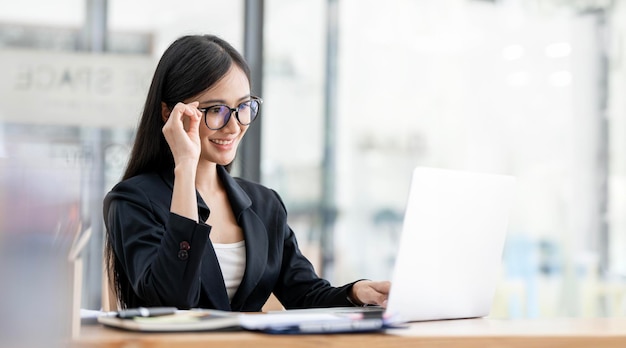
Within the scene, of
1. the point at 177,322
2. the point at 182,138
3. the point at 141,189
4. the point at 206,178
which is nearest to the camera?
the point at 177,322

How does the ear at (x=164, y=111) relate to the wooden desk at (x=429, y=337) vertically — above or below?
above

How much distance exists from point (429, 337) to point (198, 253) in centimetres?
47

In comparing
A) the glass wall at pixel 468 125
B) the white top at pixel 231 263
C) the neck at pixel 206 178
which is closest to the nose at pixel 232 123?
the neck at pixel 206 178

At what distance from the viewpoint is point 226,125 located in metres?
2.00

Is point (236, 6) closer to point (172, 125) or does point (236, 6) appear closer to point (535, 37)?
point (535, 37)

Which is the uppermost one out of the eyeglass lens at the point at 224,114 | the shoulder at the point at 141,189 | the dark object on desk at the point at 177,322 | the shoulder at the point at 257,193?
the eyeglass lens at the point at 224,114

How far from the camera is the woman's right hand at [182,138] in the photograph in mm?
1734

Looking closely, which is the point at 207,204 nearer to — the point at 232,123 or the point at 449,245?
the point at 232,123

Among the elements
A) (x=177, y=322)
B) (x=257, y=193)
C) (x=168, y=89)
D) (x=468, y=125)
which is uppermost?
(x=168, y=89)

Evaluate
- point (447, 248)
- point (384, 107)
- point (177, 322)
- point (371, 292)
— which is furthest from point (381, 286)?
point (384, 107)

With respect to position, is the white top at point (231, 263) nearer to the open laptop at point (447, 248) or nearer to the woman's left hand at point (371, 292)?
the woman's left hand at point (371, 292)

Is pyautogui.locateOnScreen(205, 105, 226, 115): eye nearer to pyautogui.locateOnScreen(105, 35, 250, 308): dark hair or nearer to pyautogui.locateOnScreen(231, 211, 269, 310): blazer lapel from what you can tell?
pyautogui.locateOnScreen(105, 35, 250, 308): dark hair

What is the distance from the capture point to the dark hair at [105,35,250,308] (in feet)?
6.55

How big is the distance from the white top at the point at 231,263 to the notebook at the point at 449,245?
0.55 metres
